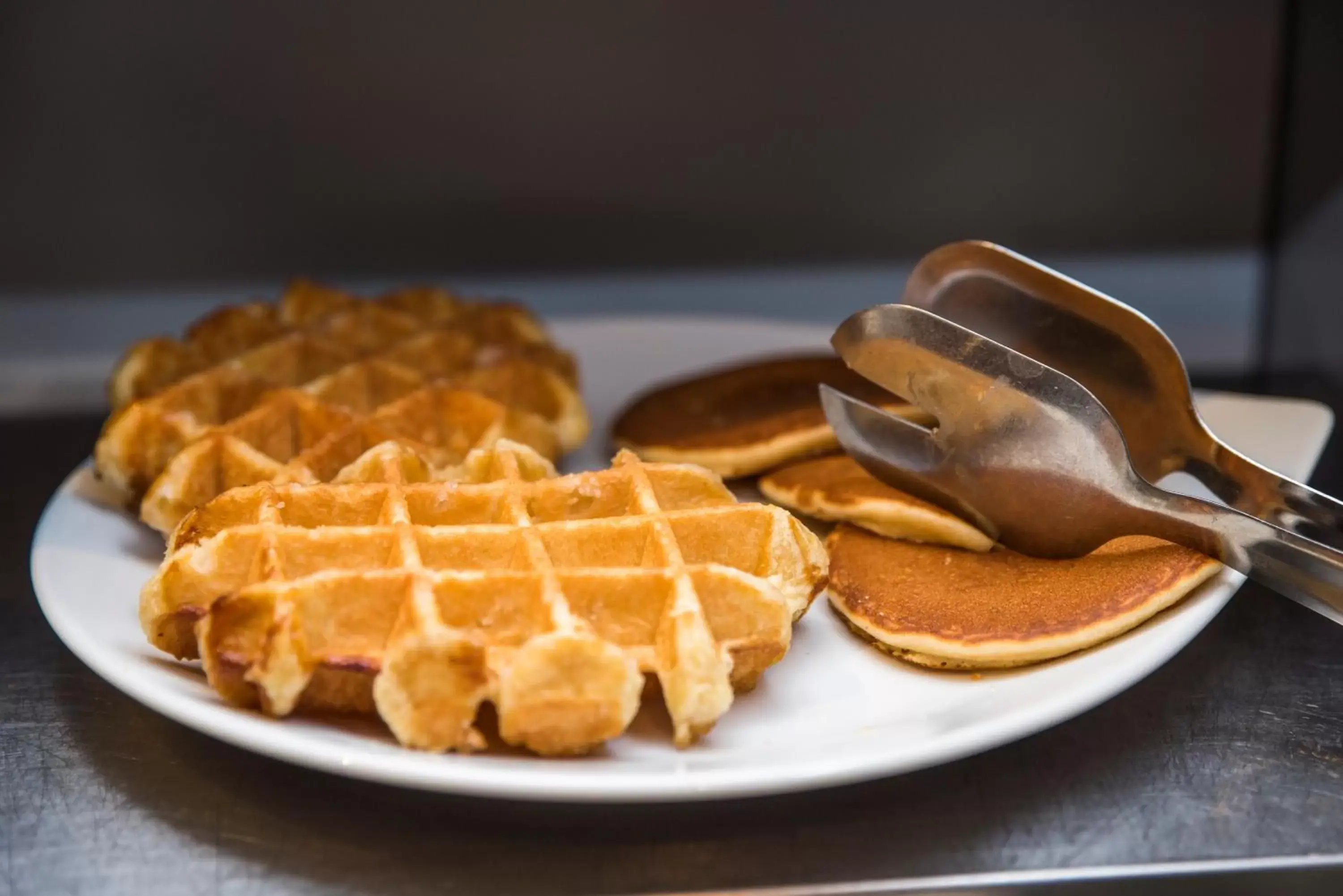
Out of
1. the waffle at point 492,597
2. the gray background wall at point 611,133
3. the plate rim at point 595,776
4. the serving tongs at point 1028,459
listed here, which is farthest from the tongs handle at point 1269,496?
the gray background wall at point 611,133

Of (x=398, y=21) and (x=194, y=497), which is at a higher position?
(x=398, y=21)

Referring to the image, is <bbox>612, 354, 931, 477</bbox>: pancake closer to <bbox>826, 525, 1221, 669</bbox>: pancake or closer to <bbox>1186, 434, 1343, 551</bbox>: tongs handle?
<bbox>826, 525, 1221, 669</bbox>: pancake

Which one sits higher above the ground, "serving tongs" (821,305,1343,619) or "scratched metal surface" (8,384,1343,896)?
"serving tongs" (821,305,1343,619)

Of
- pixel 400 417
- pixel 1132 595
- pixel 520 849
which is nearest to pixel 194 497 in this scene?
pixel 400 417

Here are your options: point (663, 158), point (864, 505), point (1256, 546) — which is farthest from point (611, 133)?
point (1256, 546)

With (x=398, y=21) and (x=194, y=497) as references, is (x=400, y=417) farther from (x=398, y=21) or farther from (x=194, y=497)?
(x=398, y=21)

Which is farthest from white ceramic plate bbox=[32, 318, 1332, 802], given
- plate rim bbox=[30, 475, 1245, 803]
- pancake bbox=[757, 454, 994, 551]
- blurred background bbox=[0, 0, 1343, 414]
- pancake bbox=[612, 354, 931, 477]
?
blurred background bbox=[0, 0, 1343, 414]

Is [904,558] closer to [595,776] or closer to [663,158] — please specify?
[595,776]
